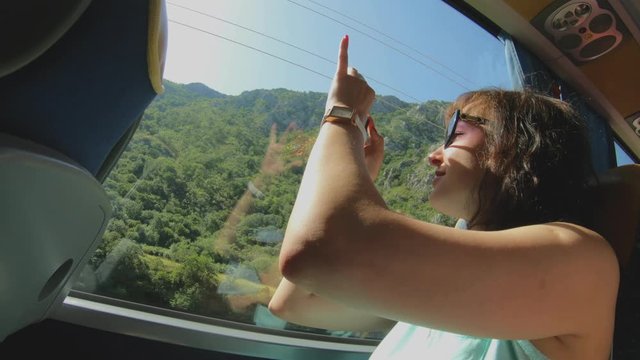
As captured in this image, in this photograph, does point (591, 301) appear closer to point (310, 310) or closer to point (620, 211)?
point (620, 211)

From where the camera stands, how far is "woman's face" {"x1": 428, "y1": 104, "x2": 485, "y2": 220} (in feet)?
3.17

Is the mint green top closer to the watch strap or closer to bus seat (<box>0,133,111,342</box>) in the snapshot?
the watch strap

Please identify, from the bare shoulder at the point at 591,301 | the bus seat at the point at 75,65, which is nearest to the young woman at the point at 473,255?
the bare shoulder at the point at 591,301

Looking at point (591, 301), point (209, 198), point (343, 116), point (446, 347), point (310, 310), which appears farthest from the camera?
point (209, 198)

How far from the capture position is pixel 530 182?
0.88 meters

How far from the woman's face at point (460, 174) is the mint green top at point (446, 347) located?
303 mm

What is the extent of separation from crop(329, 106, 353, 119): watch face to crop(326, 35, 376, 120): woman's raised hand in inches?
0.8

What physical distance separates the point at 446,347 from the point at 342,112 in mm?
590

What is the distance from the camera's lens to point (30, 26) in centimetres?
55

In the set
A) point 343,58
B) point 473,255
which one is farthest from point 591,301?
point 343,58

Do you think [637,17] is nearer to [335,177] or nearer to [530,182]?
[530,182]

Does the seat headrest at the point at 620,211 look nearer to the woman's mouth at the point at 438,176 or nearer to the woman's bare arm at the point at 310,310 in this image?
the woman's mouth at the point at 438,176

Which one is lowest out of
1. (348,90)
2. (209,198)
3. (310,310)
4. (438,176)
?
(310,310)

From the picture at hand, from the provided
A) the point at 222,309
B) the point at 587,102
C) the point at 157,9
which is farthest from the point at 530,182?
the point at 587,102
